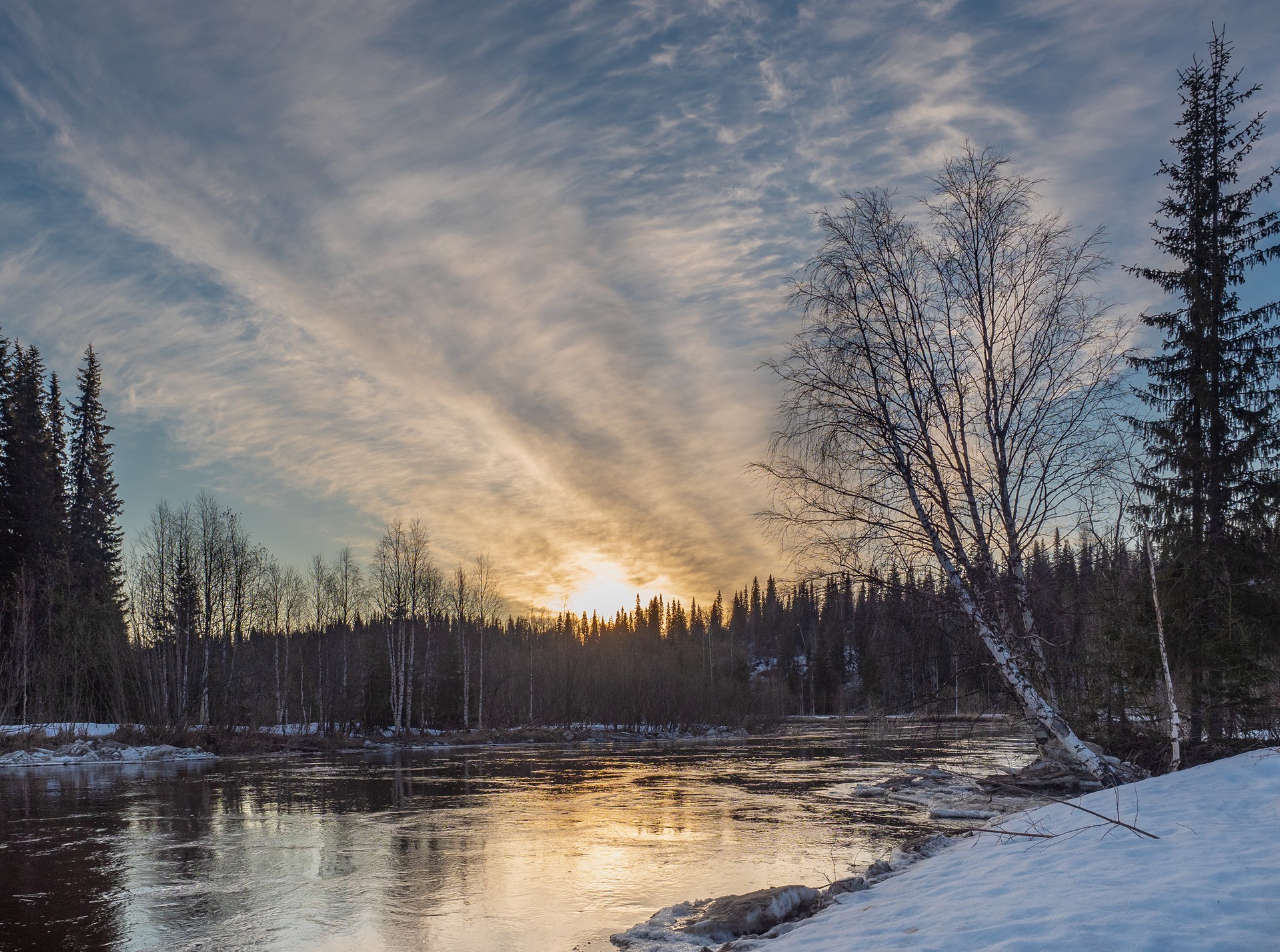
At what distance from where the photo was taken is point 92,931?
8.65 meters

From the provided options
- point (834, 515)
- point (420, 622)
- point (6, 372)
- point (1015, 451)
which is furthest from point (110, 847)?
point (420, 622)

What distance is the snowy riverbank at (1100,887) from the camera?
4809 millimetres

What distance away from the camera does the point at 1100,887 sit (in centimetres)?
574

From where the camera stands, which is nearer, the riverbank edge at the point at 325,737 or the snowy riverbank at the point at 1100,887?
the snowy riverbank at the point at 1100,887

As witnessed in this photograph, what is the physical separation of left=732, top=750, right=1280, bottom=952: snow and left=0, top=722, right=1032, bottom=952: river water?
9.44ft

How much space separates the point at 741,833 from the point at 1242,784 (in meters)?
8.48

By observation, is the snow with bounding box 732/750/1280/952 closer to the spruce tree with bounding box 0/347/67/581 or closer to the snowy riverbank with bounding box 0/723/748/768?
the snowy riverbank with bounding box 0/723/748/768

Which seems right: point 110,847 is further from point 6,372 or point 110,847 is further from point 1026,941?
point 6,372

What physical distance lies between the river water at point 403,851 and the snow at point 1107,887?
2877mm

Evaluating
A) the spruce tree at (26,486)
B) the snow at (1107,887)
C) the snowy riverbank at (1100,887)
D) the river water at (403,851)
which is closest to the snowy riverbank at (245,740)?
the river water at (403,851)

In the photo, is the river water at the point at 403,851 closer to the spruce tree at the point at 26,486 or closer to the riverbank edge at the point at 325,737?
the riverbank edge at the point at 325,737

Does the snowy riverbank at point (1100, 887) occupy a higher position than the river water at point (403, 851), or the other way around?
the snowy riverbank at point (1100, 887)

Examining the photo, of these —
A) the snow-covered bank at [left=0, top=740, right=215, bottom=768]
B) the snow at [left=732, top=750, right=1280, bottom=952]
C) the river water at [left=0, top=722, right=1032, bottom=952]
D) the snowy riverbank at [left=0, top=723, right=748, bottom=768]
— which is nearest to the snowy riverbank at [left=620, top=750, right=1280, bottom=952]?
the snow at [left=732, top=750, right=1280, bottom=952]

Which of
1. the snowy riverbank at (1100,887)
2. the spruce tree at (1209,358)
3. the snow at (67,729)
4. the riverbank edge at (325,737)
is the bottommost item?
the riverbank edge at (325,737)
